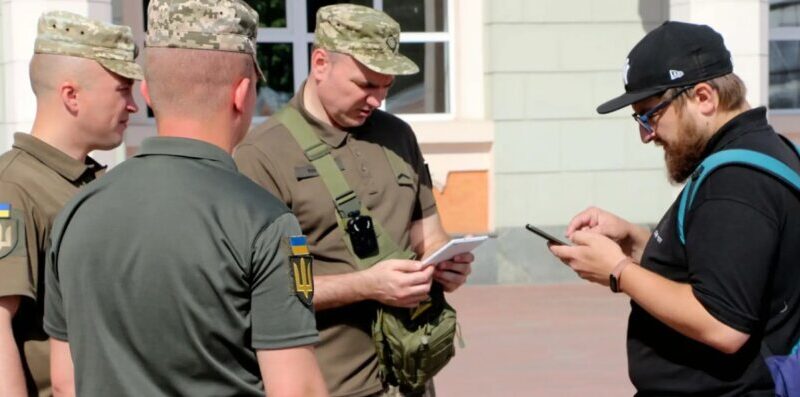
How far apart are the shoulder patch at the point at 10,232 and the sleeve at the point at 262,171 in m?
0.81

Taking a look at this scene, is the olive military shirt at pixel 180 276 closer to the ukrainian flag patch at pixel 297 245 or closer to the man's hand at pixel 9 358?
the ukrainian flag patch at pixel 297 245

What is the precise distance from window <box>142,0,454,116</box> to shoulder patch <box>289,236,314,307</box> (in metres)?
8.97

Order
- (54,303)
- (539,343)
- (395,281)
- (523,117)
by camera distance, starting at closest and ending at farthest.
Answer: (54,303)
(395,281)
(539,343)
(523,117)

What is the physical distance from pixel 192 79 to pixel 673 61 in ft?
4.25

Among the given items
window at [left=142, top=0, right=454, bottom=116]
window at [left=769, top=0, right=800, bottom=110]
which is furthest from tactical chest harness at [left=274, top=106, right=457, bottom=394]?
window at [left=769, top=0, right=800, bottom=110]

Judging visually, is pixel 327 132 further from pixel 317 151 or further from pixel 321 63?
pixel 321 63

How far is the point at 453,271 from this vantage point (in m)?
3.97

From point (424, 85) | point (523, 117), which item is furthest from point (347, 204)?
point (424, 85)

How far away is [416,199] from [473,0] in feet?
23.8

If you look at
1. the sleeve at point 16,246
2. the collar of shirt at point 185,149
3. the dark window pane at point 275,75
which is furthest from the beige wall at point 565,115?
the collar of shirt at point 185,149

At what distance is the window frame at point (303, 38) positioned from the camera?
37.0 feet

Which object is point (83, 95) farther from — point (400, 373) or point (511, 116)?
point (511, 116)

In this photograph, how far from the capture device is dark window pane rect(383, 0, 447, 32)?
11531 mm

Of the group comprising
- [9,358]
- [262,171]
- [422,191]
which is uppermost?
[262,171]
